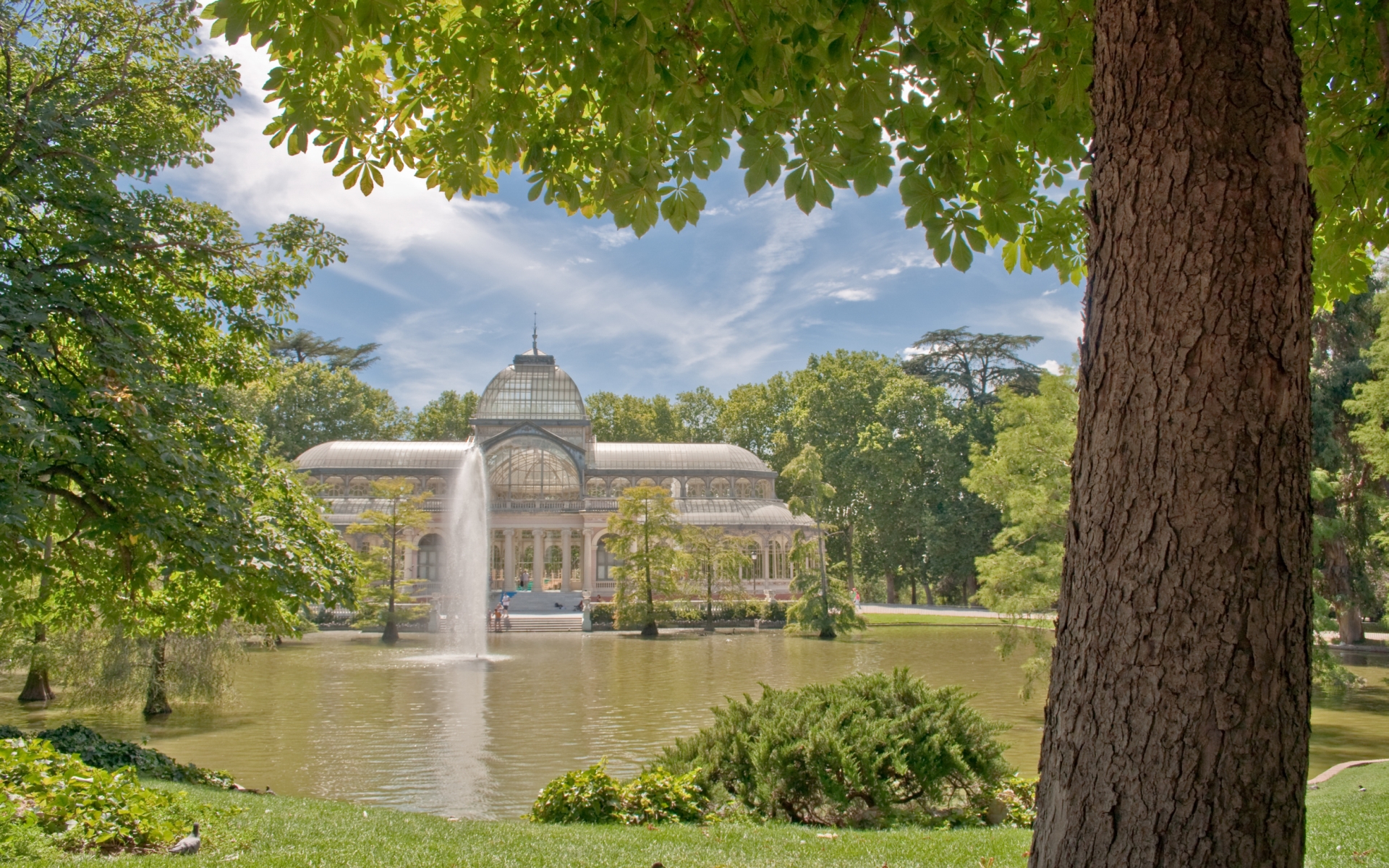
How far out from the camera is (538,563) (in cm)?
4184

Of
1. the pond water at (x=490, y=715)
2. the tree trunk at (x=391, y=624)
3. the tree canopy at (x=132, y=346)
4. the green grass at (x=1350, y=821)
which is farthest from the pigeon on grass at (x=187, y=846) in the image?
the tree trunk at (x=391, y=624)

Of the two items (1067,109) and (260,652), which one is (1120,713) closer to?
(1067,109)

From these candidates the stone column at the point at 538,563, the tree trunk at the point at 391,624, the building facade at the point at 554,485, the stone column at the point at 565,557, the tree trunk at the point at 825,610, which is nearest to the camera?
the tree trunk at the point at 391,624

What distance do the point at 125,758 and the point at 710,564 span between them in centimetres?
2306

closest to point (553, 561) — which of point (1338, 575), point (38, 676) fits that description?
point (38, 676)

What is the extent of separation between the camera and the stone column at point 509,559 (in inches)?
1630

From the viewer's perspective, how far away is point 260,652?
21891mm

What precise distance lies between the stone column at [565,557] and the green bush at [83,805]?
36635 mm

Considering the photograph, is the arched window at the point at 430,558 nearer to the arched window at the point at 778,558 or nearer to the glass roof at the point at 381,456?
the glass roof at the point at 381,456

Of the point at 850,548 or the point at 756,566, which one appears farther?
the point at 850,548

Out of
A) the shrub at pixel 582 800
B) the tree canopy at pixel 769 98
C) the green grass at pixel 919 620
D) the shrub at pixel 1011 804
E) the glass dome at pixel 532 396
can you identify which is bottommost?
the green grass at pixel 919 620

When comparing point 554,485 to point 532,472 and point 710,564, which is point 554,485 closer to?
point 532,472

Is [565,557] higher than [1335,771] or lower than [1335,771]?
higher

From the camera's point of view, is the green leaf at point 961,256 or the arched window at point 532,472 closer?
the green leaf at point 961,256
